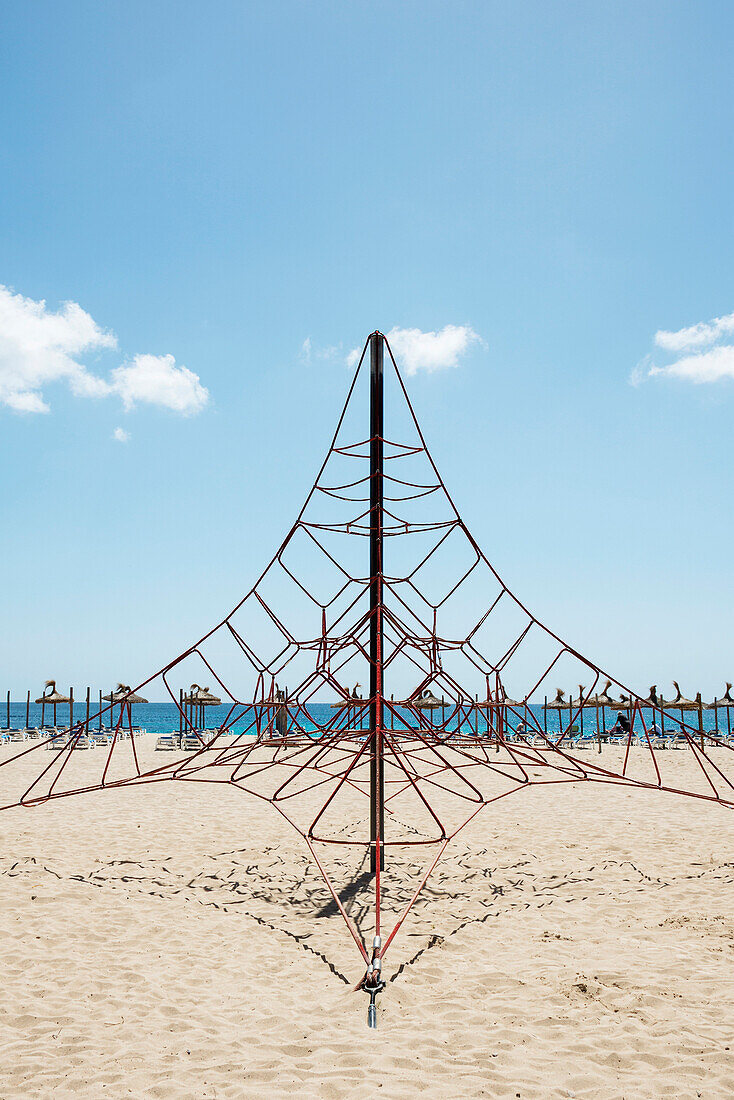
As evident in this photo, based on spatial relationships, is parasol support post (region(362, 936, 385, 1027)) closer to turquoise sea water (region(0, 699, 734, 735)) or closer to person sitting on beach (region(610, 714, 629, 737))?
turquoise sea water (region(0, 699, 734, 735))

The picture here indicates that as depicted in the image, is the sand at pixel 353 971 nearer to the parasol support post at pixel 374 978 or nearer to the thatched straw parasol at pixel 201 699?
the parasol support post at pixel 374 978

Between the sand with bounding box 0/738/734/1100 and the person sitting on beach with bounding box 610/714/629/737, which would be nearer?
the sand with bounding box 0/738/734/1100

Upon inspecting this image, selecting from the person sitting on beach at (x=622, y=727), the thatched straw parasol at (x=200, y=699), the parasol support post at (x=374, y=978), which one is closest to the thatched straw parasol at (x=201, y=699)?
the thatched straw parasol at (x=200, y=699)

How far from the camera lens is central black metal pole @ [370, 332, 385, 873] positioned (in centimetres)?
592

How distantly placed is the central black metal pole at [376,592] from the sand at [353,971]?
37.2 inches

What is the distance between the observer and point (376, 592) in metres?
6.96

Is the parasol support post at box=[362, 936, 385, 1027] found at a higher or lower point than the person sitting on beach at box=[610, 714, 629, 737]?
higher

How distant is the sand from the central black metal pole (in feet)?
3.10

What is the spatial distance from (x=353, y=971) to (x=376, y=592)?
3.16 m

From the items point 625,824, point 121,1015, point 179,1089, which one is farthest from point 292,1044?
point 625,824

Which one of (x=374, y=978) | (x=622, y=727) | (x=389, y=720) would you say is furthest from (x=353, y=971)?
(x=622, y=727)

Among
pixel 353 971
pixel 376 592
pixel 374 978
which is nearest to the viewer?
pixel 374 978

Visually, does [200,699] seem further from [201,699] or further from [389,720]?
[389,720]

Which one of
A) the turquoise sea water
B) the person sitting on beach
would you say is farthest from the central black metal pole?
the person sitting on beach
